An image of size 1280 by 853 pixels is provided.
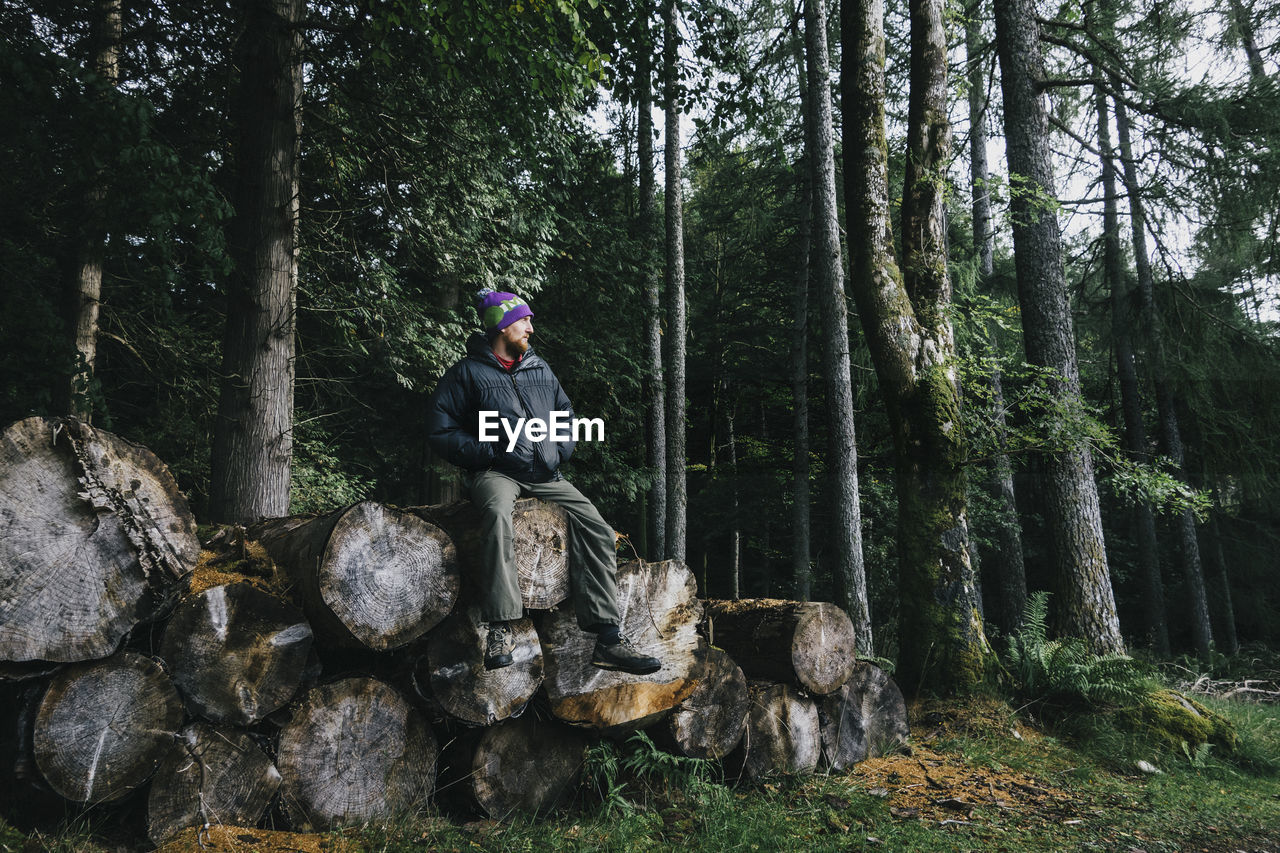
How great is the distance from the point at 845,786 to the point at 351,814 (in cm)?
304

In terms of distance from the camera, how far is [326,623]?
149 inches

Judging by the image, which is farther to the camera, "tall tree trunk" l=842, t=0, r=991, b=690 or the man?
"tall tree trunk" l=842, t=0, r=991, b=690

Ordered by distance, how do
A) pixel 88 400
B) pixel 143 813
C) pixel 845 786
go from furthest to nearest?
pixel 88 400 → pixel 845 786 → pixel 143 813

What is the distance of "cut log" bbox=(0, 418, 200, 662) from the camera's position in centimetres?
315

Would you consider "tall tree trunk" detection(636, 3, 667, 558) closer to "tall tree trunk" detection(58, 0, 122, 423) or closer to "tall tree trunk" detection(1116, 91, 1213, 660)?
"tall tree trunk" detection(58, 0, 122, 423)

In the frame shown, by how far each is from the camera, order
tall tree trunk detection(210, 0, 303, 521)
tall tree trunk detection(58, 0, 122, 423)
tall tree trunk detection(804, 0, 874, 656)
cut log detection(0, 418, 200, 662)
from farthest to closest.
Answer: tall tree trunk detection(804, 0, 874, 656), tall tree trunk detection(58, 0, 122, 423), tall tree trunk detection(210, 0, 303, 521), cut log detection(0, 418, 200, 662)

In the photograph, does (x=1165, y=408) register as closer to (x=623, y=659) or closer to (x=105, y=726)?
(x=623, y=659)

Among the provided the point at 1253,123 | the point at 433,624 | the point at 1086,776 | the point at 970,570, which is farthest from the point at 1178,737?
the point at 1253,123

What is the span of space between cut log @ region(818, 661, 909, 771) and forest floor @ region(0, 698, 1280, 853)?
0.12 metres

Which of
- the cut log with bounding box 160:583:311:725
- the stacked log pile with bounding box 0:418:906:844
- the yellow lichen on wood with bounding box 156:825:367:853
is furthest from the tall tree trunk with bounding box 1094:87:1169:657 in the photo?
the yellow lichen on wood with bounding box 156:825:367:853

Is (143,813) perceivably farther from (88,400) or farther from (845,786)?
(88,400)

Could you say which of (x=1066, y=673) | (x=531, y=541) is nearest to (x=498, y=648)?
(x=531, y=541)

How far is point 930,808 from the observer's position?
15.0 ft

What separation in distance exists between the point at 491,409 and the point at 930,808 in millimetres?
3611
